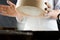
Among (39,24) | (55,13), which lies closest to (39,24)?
(39,24)

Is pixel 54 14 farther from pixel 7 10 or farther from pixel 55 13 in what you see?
pixel 7 10

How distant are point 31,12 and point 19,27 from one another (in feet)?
0.89

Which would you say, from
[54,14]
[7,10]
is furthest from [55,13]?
[7,10]

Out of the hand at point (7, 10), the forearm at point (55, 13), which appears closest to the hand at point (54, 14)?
the forearm at point (55, 13)

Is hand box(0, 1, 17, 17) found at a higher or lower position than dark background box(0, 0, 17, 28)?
higher

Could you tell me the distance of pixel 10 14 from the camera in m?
0.60

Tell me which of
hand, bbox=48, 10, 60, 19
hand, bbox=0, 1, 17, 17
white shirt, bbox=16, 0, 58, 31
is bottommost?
white shirt, bbox=16, 0, 58, 31

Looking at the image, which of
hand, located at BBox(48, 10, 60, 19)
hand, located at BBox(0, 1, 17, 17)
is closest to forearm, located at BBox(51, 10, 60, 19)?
hand, located at BBox(48, 10, 60, 19)

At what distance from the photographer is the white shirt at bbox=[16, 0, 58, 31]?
0.61 metres

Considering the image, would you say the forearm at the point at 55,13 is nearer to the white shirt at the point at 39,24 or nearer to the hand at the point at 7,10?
the white shirt at the point at 39,24

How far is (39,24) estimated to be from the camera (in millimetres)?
623

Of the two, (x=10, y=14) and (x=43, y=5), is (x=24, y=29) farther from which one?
(x=43, y=5)

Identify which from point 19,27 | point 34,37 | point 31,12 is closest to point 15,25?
point 19,27

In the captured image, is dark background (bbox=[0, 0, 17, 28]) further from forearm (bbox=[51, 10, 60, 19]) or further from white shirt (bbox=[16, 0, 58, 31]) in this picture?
forearm (bbox=[51, 10, 60, 19])
